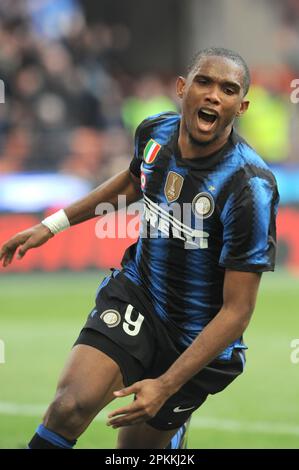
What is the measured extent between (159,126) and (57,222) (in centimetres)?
80

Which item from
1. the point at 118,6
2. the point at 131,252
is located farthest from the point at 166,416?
the point at 118,6

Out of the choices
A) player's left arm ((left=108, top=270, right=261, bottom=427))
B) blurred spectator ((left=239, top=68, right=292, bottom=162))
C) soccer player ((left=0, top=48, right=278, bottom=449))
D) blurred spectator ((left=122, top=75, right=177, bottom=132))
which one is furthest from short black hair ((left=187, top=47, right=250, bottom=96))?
blurred spectator ((left=122, top=75, right=177, bottom=132))

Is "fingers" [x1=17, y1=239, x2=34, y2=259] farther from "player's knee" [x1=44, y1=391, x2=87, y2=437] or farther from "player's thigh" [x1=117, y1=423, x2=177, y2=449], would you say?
"player's thigh" [x1=117, y1=423, x2=177, y2=449]

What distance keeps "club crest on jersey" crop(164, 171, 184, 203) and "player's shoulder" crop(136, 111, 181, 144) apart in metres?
0.26

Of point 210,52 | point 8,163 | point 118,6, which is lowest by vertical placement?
point 210,52

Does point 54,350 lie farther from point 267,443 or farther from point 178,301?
point 178,301

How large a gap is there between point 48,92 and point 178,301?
1294 centimetres

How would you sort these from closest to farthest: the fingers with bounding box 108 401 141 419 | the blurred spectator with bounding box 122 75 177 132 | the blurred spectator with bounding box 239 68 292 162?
1. the fingers with bounding box 108 401 141 419
2. the blurred spectator with bounding box 239 68 292 162
3. the blurred spectator with bounding box 122 75 177 132

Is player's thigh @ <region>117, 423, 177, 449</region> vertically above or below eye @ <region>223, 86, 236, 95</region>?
below

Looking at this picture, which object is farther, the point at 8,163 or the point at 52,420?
the point at 8,163

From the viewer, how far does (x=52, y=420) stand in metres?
4.92

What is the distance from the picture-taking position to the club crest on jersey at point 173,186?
205 inches

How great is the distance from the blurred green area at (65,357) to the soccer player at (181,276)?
1834 millimetres

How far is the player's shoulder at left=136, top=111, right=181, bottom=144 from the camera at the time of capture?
215 inches
